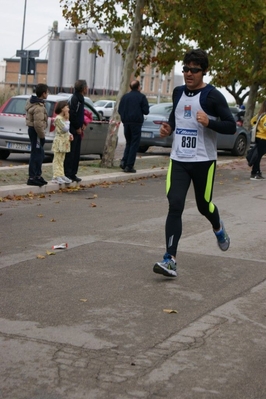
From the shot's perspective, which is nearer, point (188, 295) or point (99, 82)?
point (188, 295)

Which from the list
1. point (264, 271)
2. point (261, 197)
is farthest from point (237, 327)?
point (261, 197)

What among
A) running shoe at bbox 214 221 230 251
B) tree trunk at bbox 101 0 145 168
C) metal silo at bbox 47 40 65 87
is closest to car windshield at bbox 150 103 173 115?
tree trunk at bbox 101 0 145 168

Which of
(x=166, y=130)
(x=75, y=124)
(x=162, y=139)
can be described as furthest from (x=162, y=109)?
(x=166, y=130)

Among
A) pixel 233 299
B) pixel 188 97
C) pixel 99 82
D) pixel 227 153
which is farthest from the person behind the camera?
pixel 99 82

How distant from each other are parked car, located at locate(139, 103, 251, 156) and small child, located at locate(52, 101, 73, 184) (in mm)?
9395

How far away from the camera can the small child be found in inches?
607

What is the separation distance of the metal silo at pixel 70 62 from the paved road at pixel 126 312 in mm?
85563

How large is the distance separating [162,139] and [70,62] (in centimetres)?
7180

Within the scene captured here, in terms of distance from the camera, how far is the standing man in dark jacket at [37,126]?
14.7 meters

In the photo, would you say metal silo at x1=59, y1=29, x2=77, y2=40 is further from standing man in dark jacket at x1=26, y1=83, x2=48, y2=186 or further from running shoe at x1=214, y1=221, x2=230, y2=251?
running shoe at x1=214, y1=221, x2=230, y2=251

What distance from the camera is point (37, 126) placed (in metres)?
14.7

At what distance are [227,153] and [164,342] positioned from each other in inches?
959

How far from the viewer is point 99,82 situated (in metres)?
95.1

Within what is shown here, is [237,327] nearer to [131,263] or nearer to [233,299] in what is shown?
[233,299]
